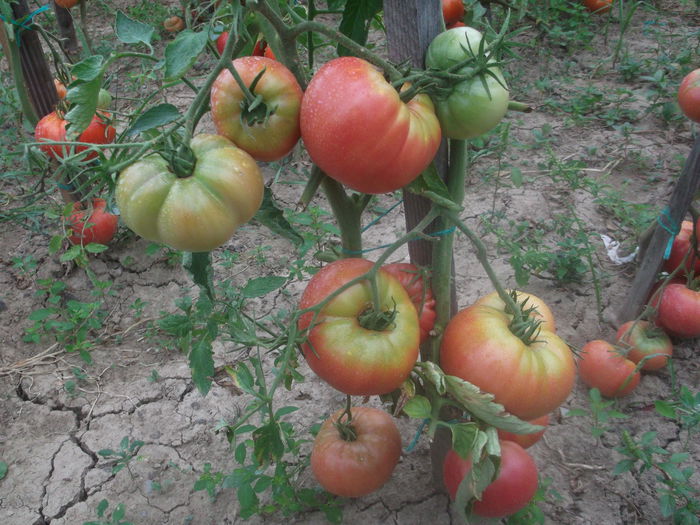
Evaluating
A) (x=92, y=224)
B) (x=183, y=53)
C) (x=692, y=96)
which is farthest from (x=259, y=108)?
(x=92, y=224)

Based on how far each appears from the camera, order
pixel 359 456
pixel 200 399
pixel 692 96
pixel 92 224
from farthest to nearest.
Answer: pixel 92 224, pixel 200 399, pixel 692 96, pixel 359 456

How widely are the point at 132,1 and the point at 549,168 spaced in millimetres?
4435

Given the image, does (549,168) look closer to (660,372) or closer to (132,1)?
(660,372)

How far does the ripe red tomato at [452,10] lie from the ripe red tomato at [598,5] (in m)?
2.09

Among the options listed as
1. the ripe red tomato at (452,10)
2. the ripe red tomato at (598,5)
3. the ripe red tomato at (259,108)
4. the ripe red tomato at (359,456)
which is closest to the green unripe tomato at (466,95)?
the ripe red tomato at (259,108)

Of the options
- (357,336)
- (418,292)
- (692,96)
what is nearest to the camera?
(357,336)

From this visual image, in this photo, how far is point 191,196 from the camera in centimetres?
72

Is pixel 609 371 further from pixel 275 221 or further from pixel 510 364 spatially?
pixel 275 221

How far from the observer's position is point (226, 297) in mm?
2111

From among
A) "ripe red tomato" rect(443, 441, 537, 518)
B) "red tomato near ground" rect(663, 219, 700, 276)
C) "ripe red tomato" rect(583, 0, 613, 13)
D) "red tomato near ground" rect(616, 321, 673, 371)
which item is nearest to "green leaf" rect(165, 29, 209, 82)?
"ripe red tomato" rect(443, 441, 537, 518)

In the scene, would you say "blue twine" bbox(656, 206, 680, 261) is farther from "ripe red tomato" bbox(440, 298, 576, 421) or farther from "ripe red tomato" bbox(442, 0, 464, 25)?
"ripe red tomato" bbox(442, 0, 464, 25)

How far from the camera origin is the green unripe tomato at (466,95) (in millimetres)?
820

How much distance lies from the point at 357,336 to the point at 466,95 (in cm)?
44

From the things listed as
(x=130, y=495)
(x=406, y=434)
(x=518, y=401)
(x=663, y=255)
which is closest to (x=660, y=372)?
(x=663, y=255)
